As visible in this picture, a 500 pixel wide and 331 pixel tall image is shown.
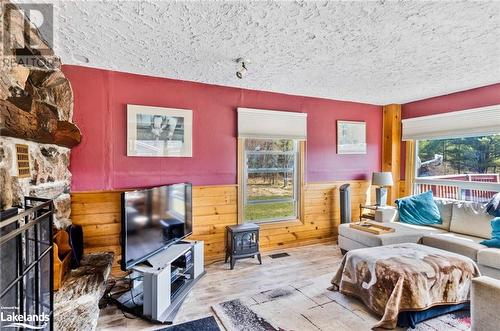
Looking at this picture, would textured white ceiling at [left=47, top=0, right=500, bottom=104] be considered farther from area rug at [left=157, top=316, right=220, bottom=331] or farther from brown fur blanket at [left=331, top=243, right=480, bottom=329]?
area rug at [left=157, top=316, right=220, bottom=331]

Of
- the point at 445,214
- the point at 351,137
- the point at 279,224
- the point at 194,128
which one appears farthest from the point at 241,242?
the point at 445,214

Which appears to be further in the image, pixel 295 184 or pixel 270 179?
pixel 295 184

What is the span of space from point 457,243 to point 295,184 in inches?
84.2

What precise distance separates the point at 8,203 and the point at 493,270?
4011 millimetres

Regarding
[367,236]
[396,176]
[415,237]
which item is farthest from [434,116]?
[367,236]

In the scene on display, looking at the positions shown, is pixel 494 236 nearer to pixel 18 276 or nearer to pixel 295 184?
pixel 295 184

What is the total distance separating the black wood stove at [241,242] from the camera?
11.2 feet

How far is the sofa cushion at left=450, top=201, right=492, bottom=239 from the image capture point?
10.5 feet

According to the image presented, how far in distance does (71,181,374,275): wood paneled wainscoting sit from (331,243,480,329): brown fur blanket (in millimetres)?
1602

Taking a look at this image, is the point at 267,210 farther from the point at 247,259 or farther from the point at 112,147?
the point at 112,147

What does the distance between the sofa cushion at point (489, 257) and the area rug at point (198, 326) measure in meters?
2.69

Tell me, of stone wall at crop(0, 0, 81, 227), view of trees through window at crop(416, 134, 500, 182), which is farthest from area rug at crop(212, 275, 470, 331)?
view of trees through window at crop(416, 134, 500, 182)

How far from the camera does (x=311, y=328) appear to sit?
7.10ft

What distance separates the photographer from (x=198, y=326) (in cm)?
220
